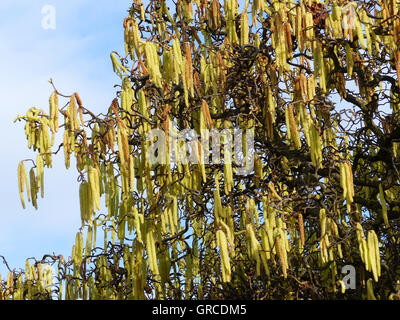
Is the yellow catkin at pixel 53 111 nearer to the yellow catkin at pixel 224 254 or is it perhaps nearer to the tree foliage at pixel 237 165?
the tree foliage at pixel 237 165

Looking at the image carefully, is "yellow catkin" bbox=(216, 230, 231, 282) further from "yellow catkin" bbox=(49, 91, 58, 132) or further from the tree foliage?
"yellow catkin" bbox=(49, 91, 58, 132)

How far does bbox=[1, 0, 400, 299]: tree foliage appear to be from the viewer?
617 centimetres

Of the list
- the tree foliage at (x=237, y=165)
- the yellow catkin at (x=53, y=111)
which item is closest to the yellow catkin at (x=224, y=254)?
the tree foliage at (x=237, y=165)

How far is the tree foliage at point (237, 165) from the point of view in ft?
20.2

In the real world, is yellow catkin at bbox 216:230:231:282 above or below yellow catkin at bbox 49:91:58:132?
below

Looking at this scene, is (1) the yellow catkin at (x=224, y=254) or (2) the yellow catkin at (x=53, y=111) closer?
(1) the yellow catkin at (x=224, y=254)

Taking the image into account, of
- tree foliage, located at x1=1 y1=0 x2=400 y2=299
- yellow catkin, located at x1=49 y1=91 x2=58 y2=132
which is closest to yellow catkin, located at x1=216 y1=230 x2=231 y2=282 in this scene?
tree foliage, located at x1=1 y1=0 x2=400 y2=299

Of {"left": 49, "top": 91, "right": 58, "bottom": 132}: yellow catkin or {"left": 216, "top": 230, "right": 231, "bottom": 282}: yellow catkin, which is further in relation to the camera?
{"left": 49, "top": 91, "right": 58, "bottom": 132}: yellow catkin

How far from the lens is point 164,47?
6805mm

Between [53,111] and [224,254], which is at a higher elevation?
[53,111]

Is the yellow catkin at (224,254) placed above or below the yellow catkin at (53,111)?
below

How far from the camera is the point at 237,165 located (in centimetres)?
711
